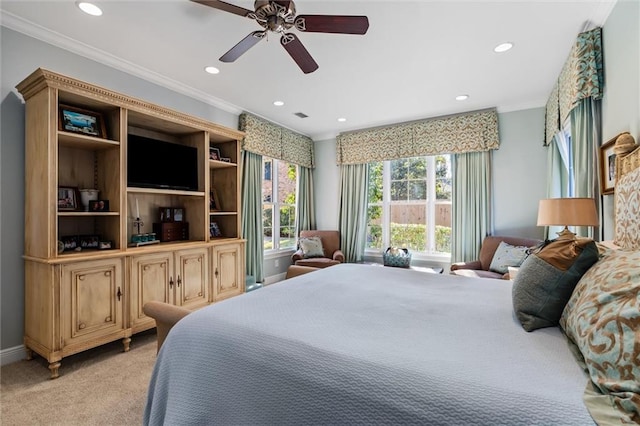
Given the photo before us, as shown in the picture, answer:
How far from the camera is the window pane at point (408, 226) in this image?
494cm

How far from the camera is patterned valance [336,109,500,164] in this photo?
423cm

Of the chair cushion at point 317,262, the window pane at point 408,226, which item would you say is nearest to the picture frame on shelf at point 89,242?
the chair cushion at point 317,262

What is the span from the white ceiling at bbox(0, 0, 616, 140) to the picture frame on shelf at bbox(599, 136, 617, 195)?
97cm

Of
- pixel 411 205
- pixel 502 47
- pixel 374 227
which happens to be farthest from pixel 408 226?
pixel 502 47

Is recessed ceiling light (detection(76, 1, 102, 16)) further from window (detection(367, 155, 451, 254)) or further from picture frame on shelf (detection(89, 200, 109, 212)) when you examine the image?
window (detection(367, 155, 451, 254))

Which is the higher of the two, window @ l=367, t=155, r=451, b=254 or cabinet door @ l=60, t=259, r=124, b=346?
window @ l=367, t=155, r=451, b=254

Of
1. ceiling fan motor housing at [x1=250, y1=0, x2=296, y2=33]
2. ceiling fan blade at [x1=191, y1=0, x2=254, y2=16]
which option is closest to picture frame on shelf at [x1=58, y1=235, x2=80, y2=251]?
ceiling fan blade at [x1=191, y1=0, x2=254, y2=16]

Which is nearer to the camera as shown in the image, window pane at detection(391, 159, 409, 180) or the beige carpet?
the beige carpet

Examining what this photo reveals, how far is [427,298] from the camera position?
1630mm

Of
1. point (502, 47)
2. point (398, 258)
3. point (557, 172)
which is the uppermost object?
point (502, 47)

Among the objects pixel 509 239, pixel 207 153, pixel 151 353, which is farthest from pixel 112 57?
pixel 509 239

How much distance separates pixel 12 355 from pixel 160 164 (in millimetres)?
1998

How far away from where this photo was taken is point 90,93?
243 cm

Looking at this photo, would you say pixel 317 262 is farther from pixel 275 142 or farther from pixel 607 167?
pixel 607 167
